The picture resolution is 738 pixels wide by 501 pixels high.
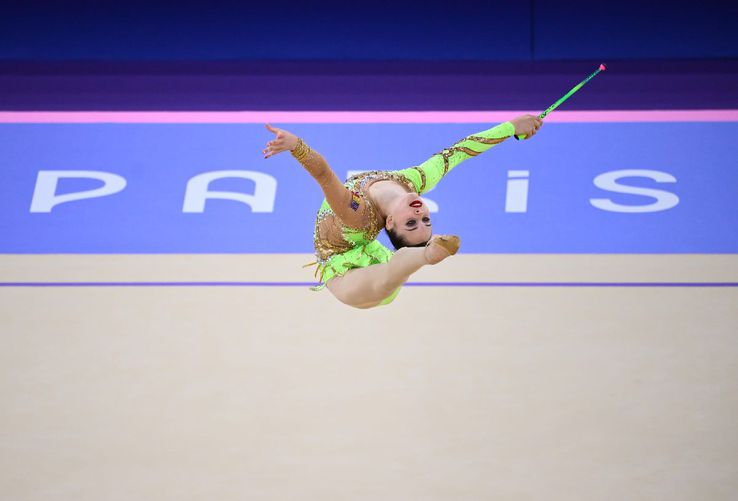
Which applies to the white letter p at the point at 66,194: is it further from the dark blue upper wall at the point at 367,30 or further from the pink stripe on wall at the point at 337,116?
the dark blue upper wall at the point at 367,30

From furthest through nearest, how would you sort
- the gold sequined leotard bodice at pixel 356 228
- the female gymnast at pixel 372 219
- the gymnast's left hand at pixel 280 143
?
the gold sequined leotard bodice at pixel 356 228
the female gymnast at pixel 372 219
the gymnast's left hand at pixel 280 143

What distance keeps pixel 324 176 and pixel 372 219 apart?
15.3 inches

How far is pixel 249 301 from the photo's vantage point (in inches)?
206

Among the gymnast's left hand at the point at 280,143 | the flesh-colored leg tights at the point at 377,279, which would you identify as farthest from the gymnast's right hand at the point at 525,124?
the gymnast's left hand at the point at 280,143

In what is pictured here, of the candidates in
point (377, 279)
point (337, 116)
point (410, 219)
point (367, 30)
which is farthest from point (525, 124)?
point (367, 30)

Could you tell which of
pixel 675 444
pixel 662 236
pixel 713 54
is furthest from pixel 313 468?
pixel 713 54

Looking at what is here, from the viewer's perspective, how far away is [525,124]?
13.5 feet

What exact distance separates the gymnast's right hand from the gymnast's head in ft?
2.11

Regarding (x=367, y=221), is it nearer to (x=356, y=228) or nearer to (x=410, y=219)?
(x=356, y=228)

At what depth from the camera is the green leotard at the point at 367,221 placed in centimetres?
392

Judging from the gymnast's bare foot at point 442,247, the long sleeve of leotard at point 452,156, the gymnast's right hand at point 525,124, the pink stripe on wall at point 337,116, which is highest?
the pink stripe on wall at point 337,116

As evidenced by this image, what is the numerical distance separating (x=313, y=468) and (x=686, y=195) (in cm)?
339

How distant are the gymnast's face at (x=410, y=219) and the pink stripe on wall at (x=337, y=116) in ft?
9.30

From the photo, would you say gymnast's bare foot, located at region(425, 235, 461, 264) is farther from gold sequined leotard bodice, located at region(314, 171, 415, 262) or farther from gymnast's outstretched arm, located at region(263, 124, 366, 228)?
gold sequined leotard bodice, located at region(314, 171, 415, 262)
